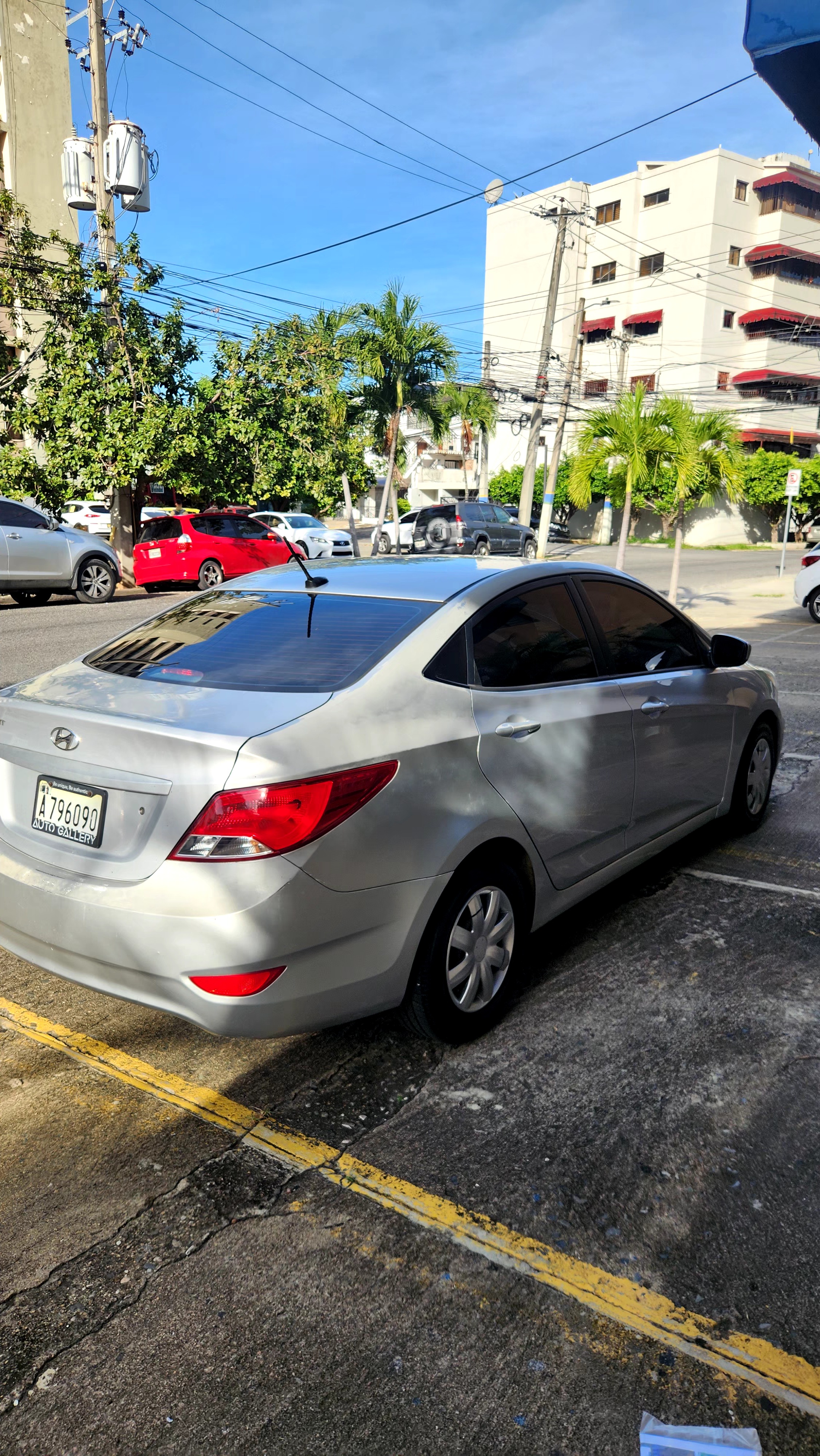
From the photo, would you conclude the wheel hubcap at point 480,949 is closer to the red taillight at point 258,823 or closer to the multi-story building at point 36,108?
the red taillight at point 258,823

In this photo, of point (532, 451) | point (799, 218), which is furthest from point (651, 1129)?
point (799, 218)

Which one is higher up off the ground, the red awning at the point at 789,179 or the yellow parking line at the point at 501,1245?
the red awning at the point at 789,179

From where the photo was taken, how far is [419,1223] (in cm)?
259

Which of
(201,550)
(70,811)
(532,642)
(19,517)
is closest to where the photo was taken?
(70,811)

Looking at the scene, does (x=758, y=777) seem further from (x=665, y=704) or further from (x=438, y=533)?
(x=438, y=533)

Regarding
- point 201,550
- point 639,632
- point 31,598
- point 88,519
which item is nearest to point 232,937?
point 639,632

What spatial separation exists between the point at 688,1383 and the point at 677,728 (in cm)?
279

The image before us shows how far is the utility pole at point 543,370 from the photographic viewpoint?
29.1 m

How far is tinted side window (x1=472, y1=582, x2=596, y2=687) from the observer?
3.55 metres

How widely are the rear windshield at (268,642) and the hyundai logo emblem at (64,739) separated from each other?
0.39 metres

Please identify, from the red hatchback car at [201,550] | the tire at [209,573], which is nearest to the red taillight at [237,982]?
the red hatchback car at [201,550]

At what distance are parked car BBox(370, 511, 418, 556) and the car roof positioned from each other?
29.4 m

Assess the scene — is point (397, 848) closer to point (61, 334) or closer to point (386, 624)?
point (386, 624)

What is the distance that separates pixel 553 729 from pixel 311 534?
2575 centimetres
